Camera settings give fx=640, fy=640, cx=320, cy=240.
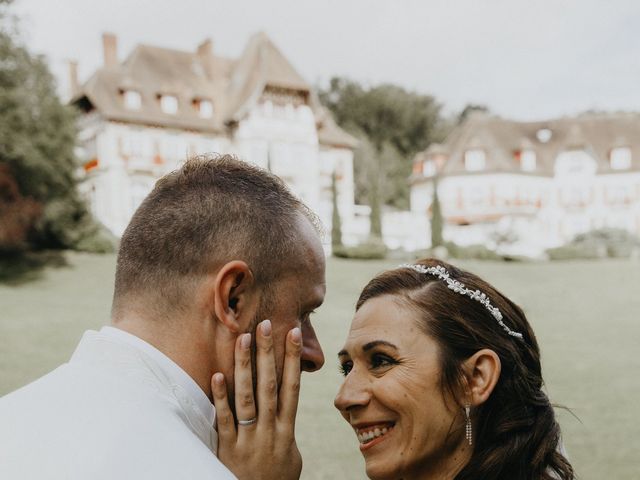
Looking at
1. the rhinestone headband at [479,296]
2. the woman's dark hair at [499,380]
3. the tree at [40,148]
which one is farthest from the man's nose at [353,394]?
the tree at [40,148]

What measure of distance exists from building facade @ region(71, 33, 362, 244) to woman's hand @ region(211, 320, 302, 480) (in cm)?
3804

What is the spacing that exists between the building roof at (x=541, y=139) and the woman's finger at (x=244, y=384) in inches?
2248

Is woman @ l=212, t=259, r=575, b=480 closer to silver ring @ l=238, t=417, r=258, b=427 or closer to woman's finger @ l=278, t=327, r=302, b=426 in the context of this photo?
woman's finger @ l=278, t=327, r=302, b=426

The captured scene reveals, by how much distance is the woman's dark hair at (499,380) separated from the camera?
3.40m

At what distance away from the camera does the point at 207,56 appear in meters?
48.4

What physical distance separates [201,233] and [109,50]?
47.0m

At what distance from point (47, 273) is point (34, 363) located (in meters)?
15.0

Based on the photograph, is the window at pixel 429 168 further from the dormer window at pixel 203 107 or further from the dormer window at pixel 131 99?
the dormer window at pixel 131 99

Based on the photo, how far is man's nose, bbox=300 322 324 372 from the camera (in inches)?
101

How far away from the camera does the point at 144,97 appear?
43.3 meters

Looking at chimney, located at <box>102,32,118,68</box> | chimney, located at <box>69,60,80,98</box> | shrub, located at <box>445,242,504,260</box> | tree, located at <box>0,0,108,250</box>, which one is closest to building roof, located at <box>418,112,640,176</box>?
shrub, located at <box>445,242,504,260</box>

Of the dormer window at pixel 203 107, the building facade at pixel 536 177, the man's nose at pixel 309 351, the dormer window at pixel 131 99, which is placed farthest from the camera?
the building facade at pixel 536 177

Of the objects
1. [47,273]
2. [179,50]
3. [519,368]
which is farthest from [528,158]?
[519,368]

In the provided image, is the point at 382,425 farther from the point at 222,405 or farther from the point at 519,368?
the point at 222,405
